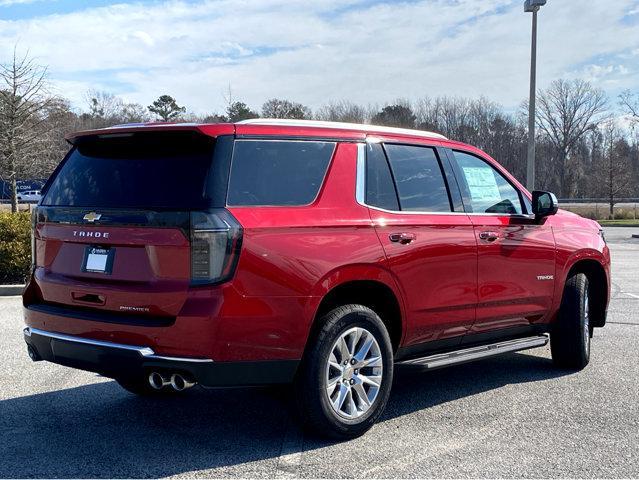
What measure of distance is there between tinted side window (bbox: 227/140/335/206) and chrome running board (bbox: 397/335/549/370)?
4.79 ft

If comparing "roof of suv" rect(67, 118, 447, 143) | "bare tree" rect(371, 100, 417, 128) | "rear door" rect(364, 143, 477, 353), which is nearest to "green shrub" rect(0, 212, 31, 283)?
"roof of suv" rect(67, 118, 447, 143)

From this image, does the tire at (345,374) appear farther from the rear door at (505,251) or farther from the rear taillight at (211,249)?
the rear door at (505,251)

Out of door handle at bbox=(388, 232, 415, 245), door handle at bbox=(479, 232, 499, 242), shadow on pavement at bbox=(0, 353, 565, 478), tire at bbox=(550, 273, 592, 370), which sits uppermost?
door handle at bbox=(388, 232, 415, 245)

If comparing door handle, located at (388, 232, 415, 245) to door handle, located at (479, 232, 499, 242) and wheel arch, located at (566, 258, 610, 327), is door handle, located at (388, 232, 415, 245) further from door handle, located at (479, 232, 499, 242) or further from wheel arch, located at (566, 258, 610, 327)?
wheel arch, located at (566, 258, 610, 327)

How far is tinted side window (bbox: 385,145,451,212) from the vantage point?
4848mm

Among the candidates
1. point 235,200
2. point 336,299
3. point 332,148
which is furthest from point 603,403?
point 235,200

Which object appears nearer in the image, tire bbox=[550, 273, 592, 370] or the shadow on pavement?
the shadow on pavement

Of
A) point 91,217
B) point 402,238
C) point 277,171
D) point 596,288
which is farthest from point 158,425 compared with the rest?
point 596,288

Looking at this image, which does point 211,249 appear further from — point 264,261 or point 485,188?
point 485,188

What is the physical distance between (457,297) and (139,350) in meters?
2.35

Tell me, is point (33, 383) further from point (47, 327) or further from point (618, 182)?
point (618, 182)

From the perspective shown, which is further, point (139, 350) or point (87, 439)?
point (87, 439)

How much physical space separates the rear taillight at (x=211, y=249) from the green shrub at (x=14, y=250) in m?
8.08

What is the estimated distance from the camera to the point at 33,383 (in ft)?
18.5
